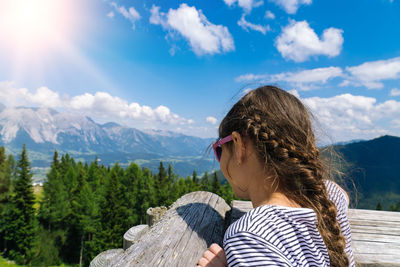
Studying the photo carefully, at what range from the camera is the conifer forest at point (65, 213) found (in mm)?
32938

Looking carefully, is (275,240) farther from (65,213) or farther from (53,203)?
(53,203)

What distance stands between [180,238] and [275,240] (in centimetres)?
99

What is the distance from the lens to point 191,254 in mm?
1719

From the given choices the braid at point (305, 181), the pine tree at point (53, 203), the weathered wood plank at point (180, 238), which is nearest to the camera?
the braid at point (305, 181)

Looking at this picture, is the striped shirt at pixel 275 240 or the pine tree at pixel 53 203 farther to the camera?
the pine tree at pixel 53 203

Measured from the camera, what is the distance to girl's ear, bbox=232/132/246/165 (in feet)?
5.29

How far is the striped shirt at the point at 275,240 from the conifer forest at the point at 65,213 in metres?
30.6

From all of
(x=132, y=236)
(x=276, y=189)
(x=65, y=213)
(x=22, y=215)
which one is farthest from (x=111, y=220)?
(x=276, y=189)

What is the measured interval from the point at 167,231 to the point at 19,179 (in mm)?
40932

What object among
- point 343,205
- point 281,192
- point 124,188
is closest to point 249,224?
point 281,192

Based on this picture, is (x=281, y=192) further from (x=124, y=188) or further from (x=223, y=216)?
(x=124, y=188)

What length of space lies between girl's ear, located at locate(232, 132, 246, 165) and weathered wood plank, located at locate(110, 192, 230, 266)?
0.84 meters

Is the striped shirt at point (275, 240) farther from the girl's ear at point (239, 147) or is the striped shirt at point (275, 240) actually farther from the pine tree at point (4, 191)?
the pine tree at point (4, 191)

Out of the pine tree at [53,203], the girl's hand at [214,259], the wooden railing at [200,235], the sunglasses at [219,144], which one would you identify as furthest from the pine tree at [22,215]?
the girl's hand at [214,259]
